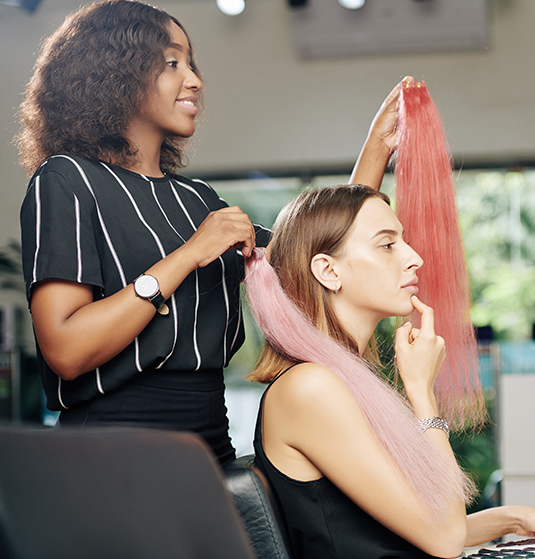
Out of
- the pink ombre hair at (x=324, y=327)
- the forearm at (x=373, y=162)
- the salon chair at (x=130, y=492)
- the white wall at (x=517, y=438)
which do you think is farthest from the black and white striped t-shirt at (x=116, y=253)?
the white wall at (x=517, y=438)

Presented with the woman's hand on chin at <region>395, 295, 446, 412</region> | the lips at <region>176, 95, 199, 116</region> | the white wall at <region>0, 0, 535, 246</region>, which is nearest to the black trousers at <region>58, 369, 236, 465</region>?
the woman's hand on chin at <region>395, 295, 446, 412</region>

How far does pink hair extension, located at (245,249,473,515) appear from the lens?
1083 mm

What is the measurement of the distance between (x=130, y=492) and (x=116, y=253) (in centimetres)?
78

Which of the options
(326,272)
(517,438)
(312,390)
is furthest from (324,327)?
(517,438)

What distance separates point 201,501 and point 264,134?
352cm

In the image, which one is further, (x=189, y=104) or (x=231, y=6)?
(x=231, y=6)

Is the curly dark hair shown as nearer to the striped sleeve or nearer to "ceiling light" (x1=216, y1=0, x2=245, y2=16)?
the striped sleeve

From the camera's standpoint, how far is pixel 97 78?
1.33 meters

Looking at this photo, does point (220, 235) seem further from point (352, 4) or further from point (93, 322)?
point (352, 4)

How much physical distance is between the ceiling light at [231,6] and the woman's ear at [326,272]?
289cm

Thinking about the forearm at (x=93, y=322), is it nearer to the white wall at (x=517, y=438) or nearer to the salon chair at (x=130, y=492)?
the salon chair at (x=130, y=492)

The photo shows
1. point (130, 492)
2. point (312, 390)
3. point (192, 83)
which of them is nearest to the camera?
point (130, 492)

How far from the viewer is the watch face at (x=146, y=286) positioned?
1.12 m

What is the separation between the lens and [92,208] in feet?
4.01
